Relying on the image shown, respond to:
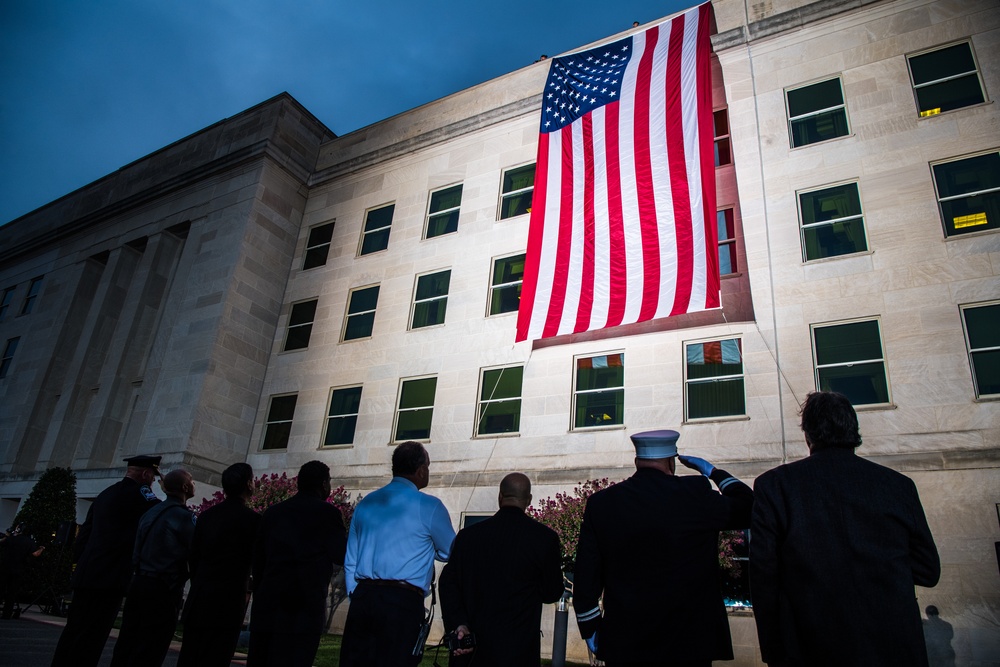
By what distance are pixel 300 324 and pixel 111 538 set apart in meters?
18.0

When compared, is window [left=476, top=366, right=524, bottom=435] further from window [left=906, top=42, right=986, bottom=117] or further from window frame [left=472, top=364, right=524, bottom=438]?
window [left=906, top=42, right=986, bottom=117]

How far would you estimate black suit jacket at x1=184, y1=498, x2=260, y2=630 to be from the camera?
5.94 meters

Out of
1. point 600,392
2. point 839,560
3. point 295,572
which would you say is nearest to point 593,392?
point 600,392

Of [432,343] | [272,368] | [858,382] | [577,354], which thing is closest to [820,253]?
[858,382]

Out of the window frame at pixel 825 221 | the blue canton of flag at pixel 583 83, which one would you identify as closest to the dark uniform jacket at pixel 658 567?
the window frame at pixel 825 221

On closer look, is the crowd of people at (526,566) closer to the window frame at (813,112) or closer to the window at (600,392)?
the window at (600,392)

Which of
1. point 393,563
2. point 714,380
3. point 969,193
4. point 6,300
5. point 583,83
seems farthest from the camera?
point 6,300

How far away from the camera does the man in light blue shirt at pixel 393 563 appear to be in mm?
4691

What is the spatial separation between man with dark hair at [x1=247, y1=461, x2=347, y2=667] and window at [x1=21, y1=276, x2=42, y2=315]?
106 feet

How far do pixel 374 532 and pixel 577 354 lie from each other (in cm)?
1319

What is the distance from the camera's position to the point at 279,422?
74.4 feet

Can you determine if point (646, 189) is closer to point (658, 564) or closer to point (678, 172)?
point (678, 172)

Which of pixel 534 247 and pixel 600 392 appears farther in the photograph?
pixel 600 392

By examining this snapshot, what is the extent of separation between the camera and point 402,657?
4.66 meters
